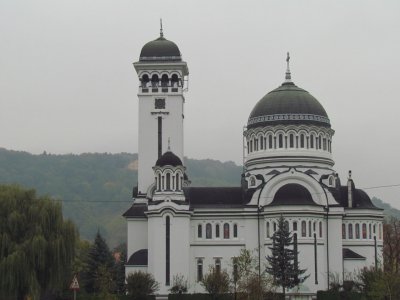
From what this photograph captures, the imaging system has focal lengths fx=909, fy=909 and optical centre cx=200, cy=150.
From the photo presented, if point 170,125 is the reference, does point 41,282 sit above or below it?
below

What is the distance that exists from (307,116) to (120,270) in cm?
2072

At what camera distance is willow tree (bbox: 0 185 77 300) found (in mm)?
51375

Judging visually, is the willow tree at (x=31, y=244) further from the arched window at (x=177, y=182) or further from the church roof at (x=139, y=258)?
the church roof at (x=139, y=258)

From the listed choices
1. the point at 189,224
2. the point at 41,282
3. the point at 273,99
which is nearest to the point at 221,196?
the point at 189,224

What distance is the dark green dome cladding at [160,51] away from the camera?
253 feet

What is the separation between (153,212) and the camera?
230 ft

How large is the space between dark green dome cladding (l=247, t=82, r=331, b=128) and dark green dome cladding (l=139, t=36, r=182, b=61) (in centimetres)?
828

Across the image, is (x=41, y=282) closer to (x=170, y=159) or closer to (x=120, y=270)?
(x=170, y=159)

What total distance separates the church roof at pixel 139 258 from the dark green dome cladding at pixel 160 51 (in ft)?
54.1

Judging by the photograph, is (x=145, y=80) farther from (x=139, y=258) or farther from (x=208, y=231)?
(x=139, y=258)

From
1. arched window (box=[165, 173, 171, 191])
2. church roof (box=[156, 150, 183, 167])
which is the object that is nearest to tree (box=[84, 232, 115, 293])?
arched window (box=[165, 173, 171, 191])

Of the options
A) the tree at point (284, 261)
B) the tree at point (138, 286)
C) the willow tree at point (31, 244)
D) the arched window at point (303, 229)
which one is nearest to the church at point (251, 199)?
the arched window at point (303, 229)

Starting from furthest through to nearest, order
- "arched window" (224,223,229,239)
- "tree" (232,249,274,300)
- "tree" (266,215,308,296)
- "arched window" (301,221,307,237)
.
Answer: "arched window" (224,223,229,239) → "arched window" (301,221,307,237) → "tree" (266,215,308,296) → "tree" (232,249,274,300)

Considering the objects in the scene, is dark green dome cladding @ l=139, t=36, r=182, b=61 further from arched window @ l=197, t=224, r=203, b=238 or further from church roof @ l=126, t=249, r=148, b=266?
church roof @ l=126, t=249, r=148, b=266
